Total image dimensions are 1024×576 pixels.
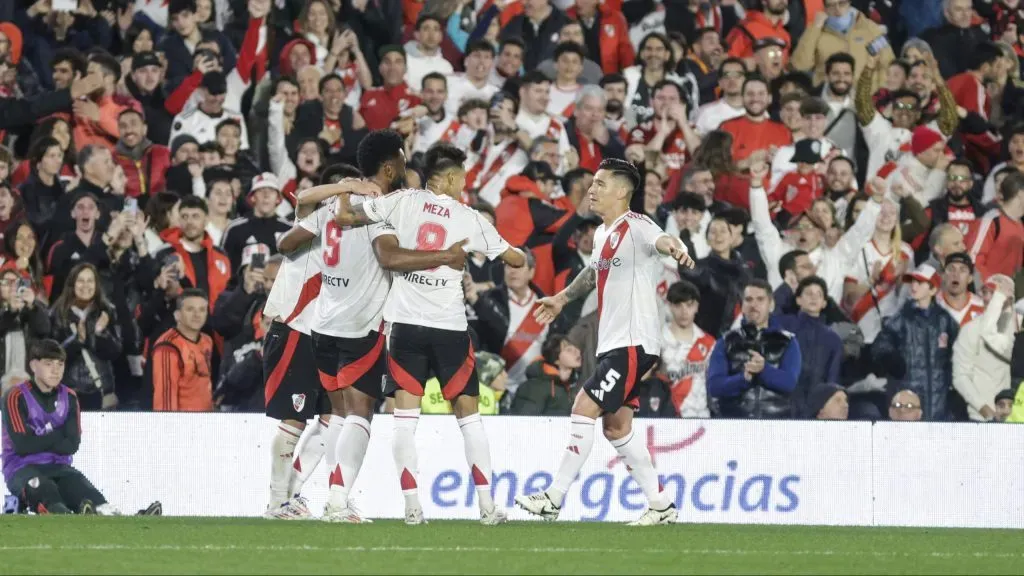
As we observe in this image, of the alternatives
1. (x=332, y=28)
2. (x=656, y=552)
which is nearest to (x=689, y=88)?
(x=332, y=28)

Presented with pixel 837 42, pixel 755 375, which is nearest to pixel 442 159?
pixel 755 375

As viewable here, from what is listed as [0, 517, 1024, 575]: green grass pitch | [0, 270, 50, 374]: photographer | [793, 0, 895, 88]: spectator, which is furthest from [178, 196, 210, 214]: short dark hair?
[793, 0, 895, 88]: spectator

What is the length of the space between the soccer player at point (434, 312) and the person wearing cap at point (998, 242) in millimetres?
7641

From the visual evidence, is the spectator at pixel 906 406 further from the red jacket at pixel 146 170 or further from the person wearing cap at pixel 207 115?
the red jacket at pixel 146 170

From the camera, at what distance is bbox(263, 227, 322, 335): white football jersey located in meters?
12.4

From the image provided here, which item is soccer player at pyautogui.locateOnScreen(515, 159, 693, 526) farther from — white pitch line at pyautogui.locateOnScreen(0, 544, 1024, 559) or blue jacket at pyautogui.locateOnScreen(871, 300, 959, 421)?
blue jacket at pyautogui.locateOnScreen(871, 300, 959, 421)

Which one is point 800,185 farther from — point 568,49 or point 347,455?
point 347,455

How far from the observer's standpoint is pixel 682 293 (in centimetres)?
1573

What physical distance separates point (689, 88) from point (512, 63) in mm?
1941

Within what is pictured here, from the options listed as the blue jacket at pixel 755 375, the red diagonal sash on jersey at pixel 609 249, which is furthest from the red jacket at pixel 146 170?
the red diagonal sash on jersey at pixel 609 249

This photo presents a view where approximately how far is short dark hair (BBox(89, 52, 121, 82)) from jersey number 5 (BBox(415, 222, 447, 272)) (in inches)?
310

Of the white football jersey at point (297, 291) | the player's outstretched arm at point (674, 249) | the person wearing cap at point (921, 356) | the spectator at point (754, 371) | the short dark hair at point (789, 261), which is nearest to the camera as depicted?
the player's outstretched arm at point (674, 249)

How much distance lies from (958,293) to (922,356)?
2.78 ft

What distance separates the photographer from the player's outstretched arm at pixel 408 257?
1141 cm
